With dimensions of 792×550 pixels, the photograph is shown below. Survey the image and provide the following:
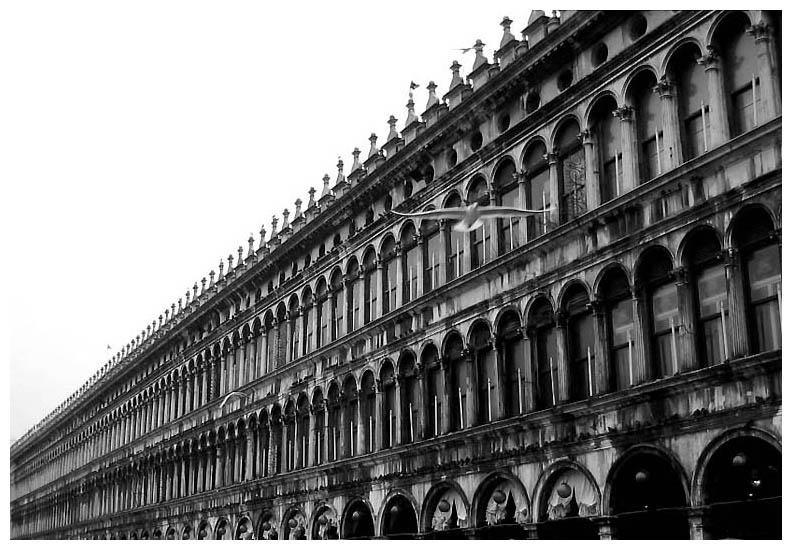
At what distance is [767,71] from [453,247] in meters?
10.5

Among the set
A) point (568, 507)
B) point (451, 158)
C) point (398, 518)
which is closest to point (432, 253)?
point (451, 158)

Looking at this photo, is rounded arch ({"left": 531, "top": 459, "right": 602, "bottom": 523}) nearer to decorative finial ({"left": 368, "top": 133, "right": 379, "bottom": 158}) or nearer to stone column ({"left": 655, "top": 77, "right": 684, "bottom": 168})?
stone column ({"left": 655, "top": 77, "right": 684, "bottom": 168})

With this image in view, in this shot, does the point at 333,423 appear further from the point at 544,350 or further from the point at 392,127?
the point at 544,350

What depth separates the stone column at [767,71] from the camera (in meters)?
18.7

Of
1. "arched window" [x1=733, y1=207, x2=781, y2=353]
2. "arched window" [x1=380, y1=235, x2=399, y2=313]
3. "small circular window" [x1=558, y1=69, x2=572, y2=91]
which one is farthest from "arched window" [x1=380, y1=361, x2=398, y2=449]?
"arched window" [x1=733, y1=207, x2=781, y2=353]

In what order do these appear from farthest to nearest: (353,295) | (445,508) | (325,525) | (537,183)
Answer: (353,295)
(325,525)
(445,508)
(537,183)

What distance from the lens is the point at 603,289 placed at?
22031 mm

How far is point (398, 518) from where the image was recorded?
27.7m

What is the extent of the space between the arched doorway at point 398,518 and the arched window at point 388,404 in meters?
1.61

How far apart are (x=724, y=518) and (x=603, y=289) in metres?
5.11

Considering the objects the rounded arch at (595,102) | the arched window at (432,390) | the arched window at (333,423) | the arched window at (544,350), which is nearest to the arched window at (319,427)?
the arched window at (333,423)

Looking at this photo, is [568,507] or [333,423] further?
[333,423]

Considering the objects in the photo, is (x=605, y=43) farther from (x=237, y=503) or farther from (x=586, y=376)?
(x=237, y=503)
